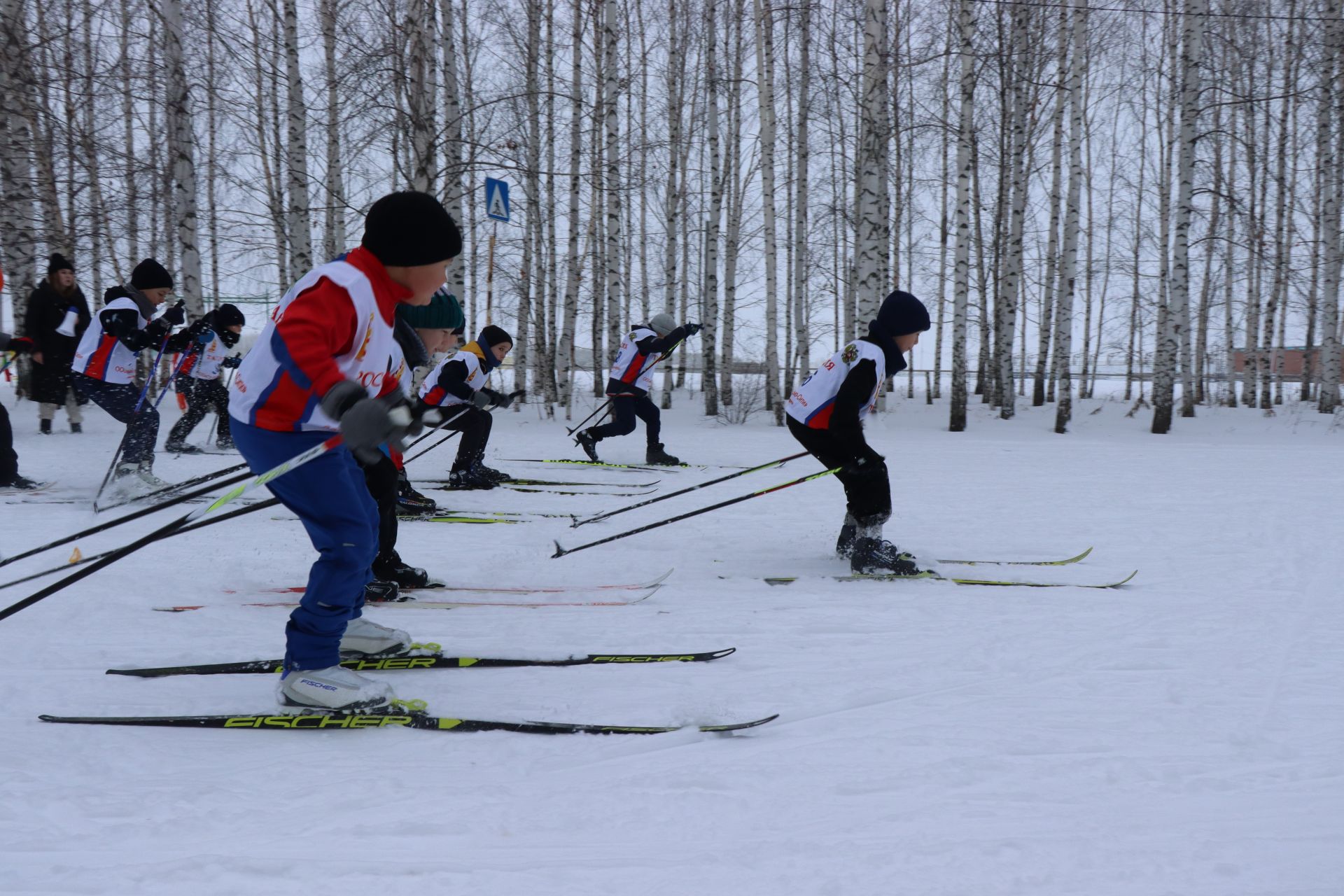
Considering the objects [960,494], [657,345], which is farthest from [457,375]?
[960,494]

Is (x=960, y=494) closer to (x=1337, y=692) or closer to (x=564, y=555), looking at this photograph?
(x=564, y=555)

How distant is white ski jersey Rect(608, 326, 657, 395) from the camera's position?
891 centimetres

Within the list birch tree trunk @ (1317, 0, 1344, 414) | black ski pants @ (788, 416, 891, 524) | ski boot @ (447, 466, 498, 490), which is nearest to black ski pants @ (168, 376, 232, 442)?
ski boot @ (447, 466, 498, 490)

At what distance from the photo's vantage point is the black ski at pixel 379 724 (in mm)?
2410

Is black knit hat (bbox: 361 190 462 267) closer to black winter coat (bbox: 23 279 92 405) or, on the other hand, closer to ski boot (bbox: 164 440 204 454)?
black winter coat (bbox: 23 279 92 405)

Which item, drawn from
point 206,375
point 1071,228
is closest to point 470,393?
point 206,375

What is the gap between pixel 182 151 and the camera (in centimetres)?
1082

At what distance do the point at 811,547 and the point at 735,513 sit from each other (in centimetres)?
124

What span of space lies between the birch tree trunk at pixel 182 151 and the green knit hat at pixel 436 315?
27.8 ft

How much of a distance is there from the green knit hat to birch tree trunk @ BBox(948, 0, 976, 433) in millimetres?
9580

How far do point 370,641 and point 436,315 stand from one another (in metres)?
1.69

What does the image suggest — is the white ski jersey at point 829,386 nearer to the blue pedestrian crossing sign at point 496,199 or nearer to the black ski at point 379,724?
the black ski at point 379,724

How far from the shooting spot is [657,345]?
8.77 meters

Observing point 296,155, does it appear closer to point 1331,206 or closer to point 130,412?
point 130,412
